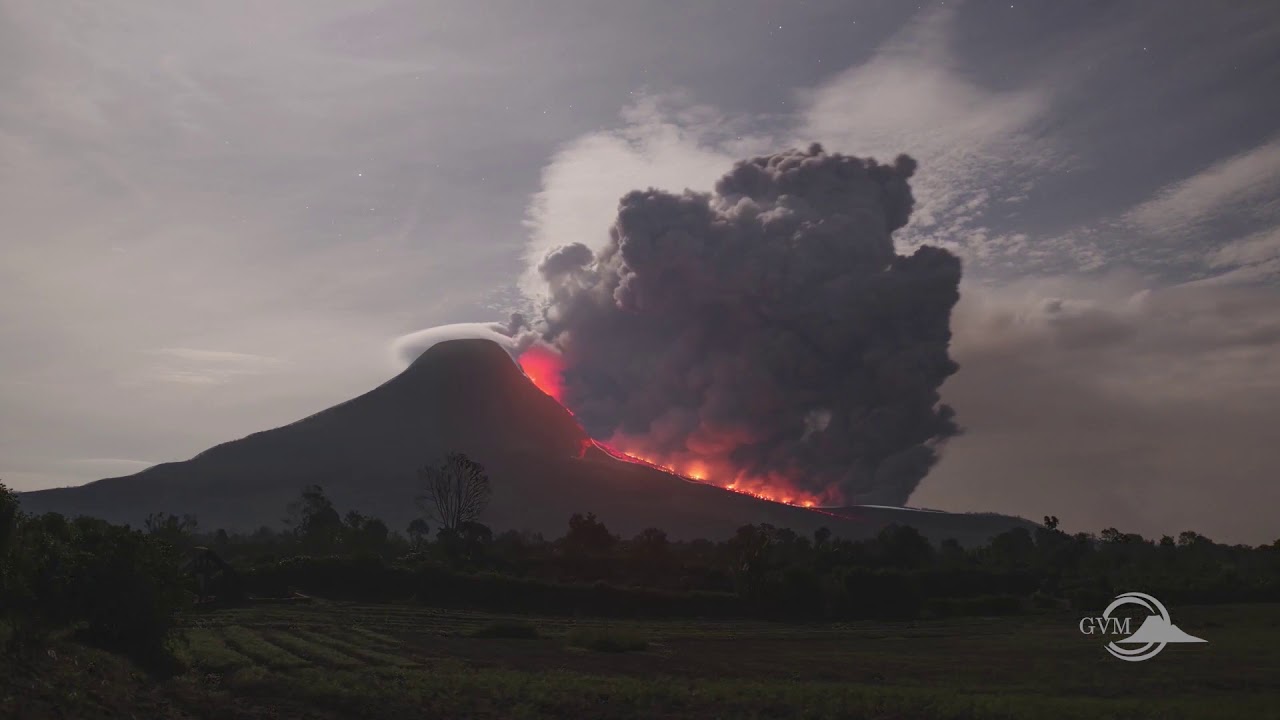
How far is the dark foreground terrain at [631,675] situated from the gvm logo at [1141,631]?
127 cm

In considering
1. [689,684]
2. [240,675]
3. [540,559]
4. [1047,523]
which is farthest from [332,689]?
[1047,523]

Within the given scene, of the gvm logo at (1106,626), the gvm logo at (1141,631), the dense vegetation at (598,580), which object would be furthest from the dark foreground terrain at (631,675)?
the dense vegetation at (598,580)

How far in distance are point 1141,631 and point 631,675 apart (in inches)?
1445

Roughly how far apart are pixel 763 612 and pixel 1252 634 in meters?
36.2

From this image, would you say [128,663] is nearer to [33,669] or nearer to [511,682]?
[33,669]

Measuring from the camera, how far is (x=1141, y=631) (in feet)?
204

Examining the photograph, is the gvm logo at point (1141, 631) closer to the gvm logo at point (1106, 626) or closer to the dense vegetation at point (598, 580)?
the gvm logo at point (1106, 626)

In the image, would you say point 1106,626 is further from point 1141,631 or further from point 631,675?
point 631,675

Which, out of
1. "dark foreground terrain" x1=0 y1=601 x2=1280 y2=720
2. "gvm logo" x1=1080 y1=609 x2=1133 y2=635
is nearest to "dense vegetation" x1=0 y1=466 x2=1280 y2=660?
"dark foreground terrain" x1=0 y1=601 x2=1280 y2=720

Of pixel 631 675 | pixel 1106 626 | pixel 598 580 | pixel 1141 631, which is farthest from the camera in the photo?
pixel 598 580

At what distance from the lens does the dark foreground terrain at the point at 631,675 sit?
3066 cm

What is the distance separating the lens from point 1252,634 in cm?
5975

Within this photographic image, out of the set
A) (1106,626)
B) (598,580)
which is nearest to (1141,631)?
(1106,626)

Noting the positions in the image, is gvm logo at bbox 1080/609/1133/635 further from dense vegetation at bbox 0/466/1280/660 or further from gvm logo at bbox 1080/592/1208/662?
dense vegetation at bbox 0/466/1280/660
